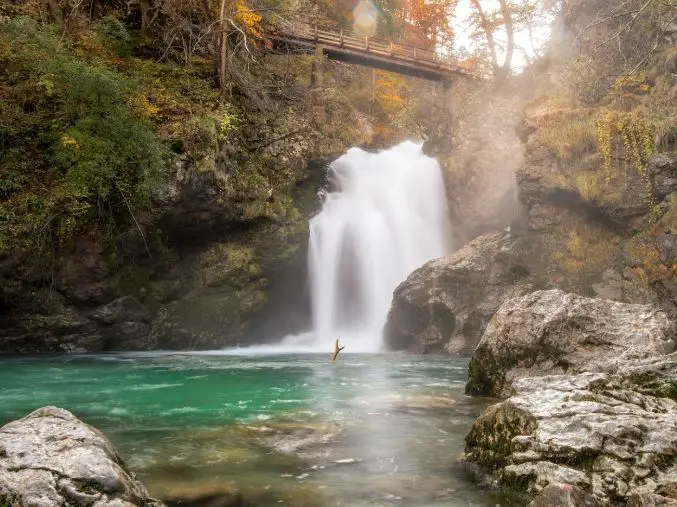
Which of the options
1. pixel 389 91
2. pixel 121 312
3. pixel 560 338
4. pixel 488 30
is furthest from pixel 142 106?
pixel 389 91

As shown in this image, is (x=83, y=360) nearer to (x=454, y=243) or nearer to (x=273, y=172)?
(x=273, y=172)

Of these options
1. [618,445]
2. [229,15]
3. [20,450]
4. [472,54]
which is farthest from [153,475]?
[472,54]

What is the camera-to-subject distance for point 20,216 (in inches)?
494

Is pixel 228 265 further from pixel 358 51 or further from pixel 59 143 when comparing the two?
pixel 358 51

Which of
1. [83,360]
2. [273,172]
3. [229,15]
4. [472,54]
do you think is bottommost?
[83,360]

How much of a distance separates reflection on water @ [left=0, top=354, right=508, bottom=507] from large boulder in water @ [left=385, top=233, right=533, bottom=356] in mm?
4307

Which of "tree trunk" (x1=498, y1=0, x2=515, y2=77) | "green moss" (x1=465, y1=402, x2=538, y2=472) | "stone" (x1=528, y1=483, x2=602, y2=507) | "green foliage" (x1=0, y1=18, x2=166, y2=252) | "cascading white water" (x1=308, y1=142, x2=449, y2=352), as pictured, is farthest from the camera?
"tree trunk" (x1=498, y1=0, x2=515, y2=77)

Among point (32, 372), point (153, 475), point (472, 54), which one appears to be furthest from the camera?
point (472, 54)

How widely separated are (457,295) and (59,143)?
1221 cm

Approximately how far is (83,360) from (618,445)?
12.3 metres

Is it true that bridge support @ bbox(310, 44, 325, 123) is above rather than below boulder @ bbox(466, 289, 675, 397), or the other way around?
above

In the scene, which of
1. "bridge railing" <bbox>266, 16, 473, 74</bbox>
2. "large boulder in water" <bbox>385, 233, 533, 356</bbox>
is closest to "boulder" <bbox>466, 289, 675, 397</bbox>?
"large boulder in water" <bbox>385, 233, 533, 356</bbox>

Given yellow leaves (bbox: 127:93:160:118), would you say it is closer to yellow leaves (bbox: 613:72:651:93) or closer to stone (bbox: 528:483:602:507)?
stone (bbox: 528:483:602:507)

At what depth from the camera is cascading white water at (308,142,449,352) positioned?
65.7 ft
